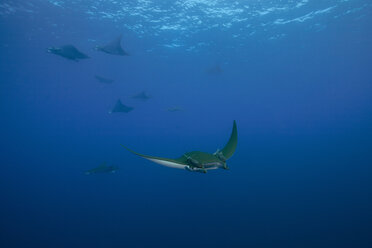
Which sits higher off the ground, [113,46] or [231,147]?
[113,46]

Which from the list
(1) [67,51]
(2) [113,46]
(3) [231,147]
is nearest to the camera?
(3) [231,147]

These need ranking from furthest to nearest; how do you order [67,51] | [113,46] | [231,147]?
1. [113,46]
2. [67,51]
3. [231,147]

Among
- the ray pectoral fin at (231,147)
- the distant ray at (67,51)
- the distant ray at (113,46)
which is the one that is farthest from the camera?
the distant ray at (113,46)

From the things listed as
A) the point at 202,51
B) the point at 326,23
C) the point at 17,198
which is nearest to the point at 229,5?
the point at 202,51

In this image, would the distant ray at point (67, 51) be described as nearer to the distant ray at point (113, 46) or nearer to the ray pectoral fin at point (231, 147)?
the distant ray at point (113, 46)

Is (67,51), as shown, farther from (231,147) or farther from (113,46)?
(231,147)

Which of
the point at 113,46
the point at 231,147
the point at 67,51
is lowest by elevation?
the point at 231,147

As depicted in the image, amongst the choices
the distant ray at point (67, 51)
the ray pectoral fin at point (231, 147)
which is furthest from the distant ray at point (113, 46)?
the ray pectoral fin at point (231, 147)

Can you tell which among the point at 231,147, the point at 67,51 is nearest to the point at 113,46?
the point at 67,51

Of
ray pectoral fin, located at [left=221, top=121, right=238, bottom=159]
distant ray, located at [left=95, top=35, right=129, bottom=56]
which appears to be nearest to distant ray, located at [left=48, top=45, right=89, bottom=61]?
distant ray, located at [left=95, top=35, right=129, bottom=56]

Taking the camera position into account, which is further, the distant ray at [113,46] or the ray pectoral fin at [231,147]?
the distant ray at [113,46]

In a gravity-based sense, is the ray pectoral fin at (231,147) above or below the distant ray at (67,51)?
below

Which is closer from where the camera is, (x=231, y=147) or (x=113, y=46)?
(x=231, y=147)

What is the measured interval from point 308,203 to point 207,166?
10853 mm
